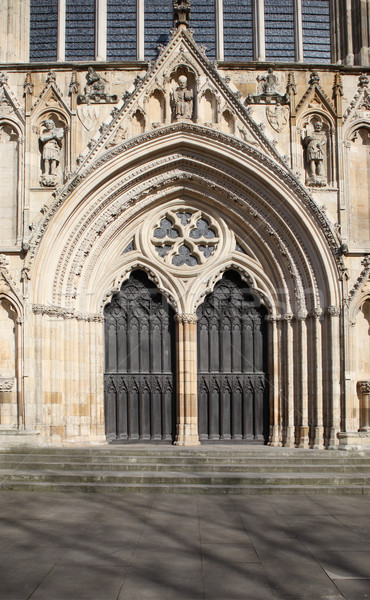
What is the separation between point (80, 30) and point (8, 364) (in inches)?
343

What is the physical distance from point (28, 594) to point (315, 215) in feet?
36.7

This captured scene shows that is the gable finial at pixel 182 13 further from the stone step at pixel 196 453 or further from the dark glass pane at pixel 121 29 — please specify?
the stone step at pixel 196 453

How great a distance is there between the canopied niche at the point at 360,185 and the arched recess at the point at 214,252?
0.81 metres

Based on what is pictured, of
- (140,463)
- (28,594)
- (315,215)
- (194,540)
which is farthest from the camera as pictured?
(315,215)

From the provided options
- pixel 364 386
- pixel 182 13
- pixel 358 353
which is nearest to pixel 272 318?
pixel 358 353

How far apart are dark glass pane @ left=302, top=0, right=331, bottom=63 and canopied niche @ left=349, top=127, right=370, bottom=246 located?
2.64 metres

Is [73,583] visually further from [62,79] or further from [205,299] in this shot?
[62,79]

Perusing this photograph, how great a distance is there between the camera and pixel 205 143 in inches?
626

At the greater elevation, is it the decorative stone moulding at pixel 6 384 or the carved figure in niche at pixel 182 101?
the carved figure in niche at pixel 182 101

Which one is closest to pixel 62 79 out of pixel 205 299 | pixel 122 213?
pixel 122 213

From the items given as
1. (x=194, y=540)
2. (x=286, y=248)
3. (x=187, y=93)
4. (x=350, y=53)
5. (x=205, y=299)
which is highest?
(x=350, y=53)

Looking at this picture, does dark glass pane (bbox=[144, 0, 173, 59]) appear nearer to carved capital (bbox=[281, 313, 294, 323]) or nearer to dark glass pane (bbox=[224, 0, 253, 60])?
dark glass pane (bbox=[224, 0, 253, 60])

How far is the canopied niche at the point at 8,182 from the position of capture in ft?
51.4

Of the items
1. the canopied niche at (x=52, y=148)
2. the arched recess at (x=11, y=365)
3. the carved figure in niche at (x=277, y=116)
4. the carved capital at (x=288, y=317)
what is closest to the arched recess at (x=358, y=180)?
the carved figure in niche at (x=277, y=116)
